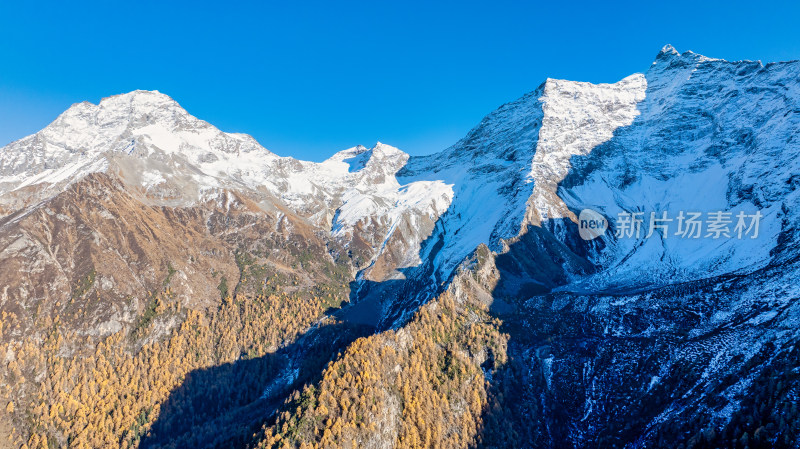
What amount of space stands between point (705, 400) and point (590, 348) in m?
48.0

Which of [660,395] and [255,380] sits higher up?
[255,380]

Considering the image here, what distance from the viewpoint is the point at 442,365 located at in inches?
5782

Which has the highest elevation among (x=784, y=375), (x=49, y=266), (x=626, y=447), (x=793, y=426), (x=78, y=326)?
(x=49, y=266)

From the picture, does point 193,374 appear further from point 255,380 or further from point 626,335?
point 626,335

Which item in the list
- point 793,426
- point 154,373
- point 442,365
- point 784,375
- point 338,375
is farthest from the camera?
point 154,373

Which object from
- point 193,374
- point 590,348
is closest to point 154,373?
point 193,374

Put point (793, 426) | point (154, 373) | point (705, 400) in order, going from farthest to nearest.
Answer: point (154, 373)
point (705, 400)
point (793, 426)

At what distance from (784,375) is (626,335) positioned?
57.4 meters

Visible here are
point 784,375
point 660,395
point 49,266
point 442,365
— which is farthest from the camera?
point 49,266

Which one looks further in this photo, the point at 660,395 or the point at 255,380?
the point at 255,380

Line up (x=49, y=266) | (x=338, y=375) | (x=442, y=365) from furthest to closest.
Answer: (x=49, y=266)
(x=442, y=365)
(x=338, y=375)

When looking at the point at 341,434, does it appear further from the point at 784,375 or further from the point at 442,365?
the point at 784,375

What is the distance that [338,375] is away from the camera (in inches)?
5133

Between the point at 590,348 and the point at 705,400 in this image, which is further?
the point at 590,348
